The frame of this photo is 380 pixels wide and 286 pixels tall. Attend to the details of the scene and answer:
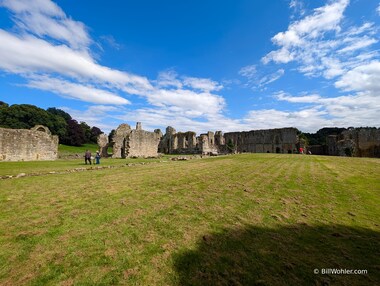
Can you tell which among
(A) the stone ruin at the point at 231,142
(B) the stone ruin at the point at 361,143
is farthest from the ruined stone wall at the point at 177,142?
(B) the stone ruin at the point at 361,143

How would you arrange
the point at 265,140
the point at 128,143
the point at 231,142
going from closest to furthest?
the point at 128,143, the point at 231,142, the point at 265,140

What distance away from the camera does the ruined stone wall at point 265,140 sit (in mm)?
59312

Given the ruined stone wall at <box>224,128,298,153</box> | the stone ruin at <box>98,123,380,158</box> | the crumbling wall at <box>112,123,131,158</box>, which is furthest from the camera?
the ruined stone wall at <box>224,128,298,153</box>

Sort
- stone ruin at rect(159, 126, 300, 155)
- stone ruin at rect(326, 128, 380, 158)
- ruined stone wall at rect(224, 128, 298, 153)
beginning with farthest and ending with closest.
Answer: ruined stone wall at rect(224, 128, 298, 153) → stone ruin at rect(159, 126, 300, 155) → stone ruin at rect(326, 128, 380, 158)

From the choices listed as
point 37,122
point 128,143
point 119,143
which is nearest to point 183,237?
point 128,143

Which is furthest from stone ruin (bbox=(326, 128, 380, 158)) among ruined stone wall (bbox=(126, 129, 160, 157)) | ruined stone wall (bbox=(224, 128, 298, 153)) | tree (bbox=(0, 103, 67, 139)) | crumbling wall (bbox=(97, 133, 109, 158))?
tree (bbox=(0, 103, 67, 139))

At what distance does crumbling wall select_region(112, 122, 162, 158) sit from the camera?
3081cm

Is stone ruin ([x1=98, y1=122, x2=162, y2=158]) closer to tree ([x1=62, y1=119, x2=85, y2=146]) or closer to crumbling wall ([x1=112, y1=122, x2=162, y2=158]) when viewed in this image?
crumbling wall ([x1=112, y1=122, x2=162, y2=158])

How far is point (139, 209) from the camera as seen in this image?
5637 mm

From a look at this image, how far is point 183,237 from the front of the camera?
4203 millimetres

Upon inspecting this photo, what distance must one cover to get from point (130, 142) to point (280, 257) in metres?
29.2

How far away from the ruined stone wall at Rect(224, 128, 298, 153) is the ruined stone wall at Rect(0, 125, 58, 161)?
4661 centimetres

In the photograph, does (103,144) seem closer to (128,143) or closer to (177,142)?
(128,143)

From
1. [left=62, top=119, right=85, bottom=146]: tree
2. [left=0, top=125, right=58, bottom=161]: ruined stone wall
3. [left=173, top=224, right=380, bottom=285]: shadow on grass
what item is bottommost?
[left=173, top=224, right=380, bottom=285]: shadow on grass
